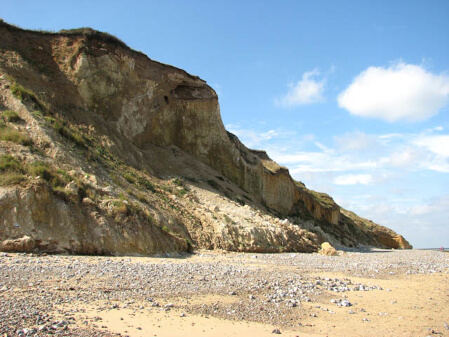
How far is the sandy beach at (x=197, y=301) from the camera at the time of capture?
21.0 feet

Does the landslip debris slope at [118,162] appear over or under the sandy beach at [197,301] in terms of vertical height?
over

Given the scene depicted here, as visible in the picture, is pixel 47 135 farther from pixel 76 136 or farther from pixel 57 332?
pixel 57 332

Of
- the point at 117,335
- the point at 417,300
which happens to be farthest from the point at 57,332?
the point at 417,300

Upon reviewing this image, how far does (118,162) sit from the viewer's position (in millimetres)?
21531

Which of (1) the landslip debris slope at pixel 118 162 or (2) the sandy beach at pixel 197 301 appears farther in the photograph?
(1) the landslip debris slope at pixel 118 162

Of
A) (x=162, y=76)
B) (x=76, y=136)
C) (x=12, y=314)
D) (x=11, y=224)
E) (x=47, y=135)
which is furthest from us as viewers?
(x=162, y=76)

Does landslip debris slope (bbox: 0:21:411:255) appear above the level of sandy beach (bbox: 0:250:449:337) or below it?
above

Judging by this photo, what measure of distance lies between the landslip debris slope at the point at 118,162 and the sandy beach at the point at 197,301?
6.71ft

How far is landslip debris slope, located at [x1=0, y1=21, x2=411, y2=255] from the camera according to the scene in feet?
43.5

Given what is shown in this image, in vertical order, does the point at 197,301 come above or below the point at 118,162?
below

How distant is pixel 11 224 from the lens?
39.3ft

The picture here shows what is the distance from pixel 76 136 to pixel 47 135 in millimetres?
2285

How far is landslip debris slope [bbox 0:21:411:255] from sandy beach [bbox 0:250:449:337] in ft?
6.71

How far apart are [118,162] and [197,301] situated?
14.7 m
